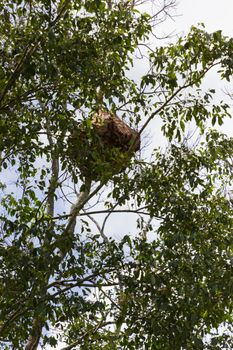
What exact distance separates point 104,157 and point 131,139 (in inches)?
23.4

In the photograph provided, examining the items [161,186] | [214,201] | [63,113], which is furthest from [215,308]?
[63,113]

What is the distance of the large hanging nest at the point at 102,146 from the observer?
17.3 feet

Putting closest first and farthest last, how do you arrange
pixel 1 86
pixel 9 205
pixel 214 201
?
pixel 1 86, pixel 9 205, pixel 214 201

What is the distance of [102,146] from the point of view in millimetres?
5188

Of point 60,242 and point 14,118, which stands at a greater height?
point 14,118

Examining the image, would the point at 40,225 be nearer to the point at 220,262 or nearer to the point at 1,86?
the point at 1,86

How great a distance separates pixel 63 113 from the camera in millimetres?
5477

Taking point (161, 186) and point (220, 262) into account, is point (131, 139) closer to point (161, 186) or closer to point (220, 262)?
point (161, 186)

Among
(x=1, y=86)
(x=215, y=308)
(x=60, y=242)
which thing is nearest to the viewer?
(x=60, y=242)

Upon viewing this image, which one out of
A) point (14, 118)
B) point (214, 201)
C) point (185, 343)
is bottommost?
point (185, 343)

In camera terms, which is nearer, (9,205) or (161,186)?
(161,186)

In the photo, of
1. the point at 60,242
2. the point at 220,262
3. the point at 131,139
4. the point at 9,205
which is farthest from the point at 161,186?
the point at 9,205

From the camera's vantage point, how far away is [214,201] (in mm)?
7297

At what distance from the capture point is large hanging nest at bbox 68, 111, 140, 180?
5.27 meters
